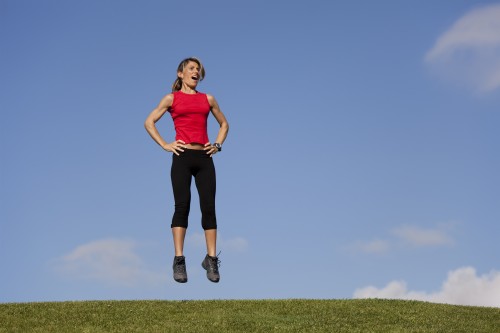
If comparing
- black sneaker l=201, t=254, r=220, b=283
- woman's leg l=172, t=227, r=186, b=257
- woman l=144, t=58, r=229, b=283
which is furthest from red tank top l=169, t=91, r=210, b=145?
black sneaker l=201, t=254, r=220, b=283

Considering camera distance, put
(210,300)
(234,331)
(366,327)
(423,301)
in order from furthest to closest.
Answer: (423,301)
(210,300)
(366,327)
(234,331)

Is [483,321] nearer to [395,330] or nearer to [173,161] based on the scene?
[395,330]

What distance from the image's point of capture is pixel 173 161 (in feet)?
35.7

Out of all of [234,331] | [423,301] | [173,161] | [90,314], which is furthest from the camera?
[423,301]

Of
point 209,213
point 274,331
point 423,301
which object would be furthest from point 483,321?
point 209,213

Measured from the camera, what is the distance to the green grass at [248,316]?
1401 centimetres

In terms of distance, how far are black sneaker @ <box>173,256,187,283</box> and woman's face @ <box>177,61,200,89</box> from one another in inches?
111

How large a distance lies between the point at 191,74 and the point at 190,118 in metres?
0.79

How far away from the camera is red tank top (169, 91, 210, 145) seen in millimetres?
10844

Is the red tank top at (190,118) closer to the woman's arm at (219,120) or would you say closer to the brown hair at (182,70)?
the woman's arm at (219,120)

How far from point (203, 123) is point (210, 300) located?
759 centimetres

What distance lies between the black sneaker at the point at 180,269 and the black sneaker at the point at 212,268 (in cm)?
38

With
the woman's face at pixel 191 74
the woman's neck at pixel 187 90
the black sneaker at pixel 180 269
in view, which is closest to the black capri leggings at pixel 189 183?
the black sneaker at pixel 180 269

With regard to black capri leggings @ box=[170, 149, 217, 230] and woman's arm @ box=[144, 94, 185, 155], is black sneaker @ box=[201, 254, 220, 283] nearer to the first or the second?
black capri leggings @ box=[170, 149, 217, 230]
